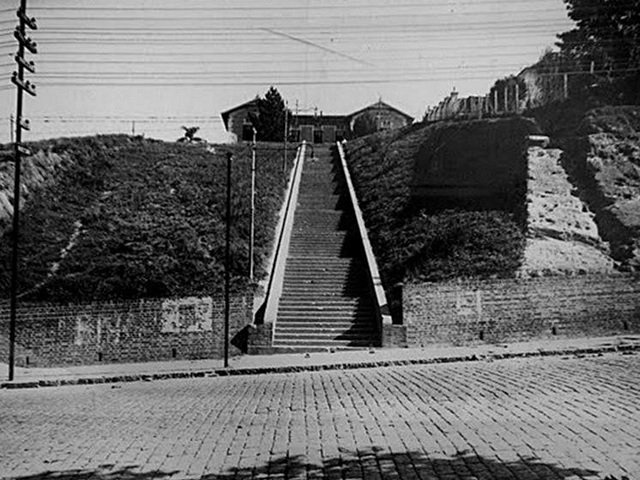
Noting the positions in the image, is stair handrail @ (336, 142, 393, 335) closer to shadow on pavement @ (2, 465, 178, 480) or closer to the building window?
shadow on pavement @ (2, 465, 178, 480)

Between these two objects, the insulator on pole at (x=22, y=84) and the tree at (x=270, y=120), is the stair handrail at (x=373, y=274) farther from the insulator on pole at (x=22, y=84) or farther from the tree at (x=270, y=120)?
the tree at (x=270, y=120)

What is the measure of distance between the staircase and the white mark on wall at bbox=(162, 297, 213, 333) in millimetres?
1805

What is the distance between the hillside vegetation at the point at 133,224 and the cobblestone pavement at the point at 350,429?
28.1 ft

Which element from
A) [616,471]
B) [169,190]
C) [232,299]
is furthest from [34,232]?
[616,471]

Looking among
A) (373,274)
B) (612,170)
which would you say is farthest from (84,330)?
(612,170)

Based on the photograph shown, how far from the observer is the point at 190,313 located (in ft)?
62.5

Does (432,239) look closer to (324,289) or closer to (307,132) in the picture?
(324,289)

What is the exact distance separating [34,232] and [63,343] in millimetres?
7382

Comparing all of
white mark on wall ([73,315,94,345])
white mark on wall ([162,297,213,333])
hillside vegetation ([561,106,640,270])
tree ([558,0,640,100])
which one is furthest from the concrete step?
tree ([558,0,640,100])

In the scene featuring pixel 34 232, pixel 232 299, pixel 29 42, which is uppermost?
pixel 29 42

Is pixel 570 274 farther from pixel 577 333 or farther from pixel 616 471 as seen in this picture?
pixel 616 471

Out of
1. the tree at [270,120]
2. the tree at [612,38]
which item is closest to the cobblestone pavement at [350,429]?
the tree at [612,38]

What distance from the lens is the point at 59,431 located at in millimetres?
9023

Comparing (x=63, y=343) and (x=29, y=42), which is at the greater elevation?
(x=29, y=42)
